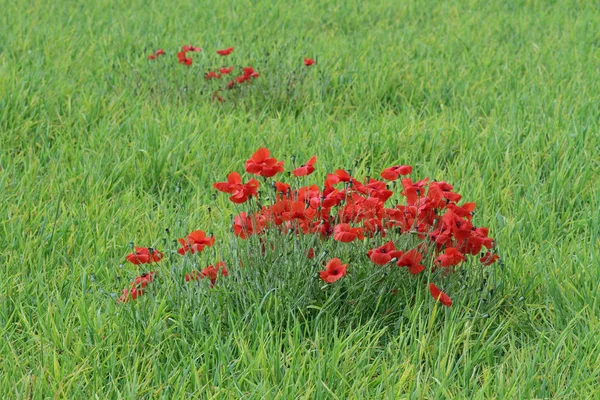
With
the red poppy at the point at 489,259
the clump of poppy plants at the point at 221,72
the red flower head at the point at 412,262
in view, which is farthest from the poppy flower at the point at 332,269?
the clump of poppy plants at the point at 221,72

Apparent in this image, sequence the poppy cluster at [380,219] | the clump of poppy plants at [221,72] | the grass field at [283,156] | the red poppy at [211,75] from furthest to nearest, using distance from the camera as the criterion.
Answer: the red poppy at [211,75], the clump of poppy plants at [221,72], the poppy cluster at [380,219], the grass field at [283,156]

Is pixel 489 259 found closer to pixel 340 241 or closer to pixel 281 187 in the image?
pixel 340 241

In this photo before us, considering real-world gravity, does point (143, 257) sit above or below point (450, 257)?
below

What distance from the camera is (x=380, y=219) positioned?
256cm

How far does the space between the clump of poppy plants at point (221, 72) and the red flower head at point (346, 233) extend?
2327 mm

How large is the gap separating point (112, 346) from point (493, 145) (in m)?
2.37

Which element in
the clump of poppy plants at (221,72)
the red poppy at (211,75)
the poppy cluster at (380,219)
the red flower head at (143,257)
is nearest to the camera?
the poppy cluster at (380,219)

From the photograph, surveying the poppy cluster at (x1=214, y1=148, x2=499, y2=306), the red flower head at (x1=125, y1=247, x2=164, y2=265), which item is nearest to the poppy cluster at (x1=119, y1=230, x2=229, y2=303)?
the red flower head at (x1=125, y1=247, x2=164, y2=265)

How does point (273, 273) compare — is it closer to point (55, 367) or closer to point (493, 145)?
point (55, 367)

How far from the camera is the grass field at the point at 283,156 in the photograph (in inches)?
91.7

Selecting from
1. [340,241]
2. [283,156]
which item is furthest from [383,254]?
[283,156]

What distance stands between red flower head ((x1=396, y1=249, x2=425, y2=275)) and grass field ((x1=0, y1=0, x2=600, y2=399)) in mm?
136

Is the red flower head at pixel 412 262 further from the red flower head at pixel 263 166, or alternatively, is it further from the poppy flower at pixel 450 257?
the red flower head at pixel 263 166

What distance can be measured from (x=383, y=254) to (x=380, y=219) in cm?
21
